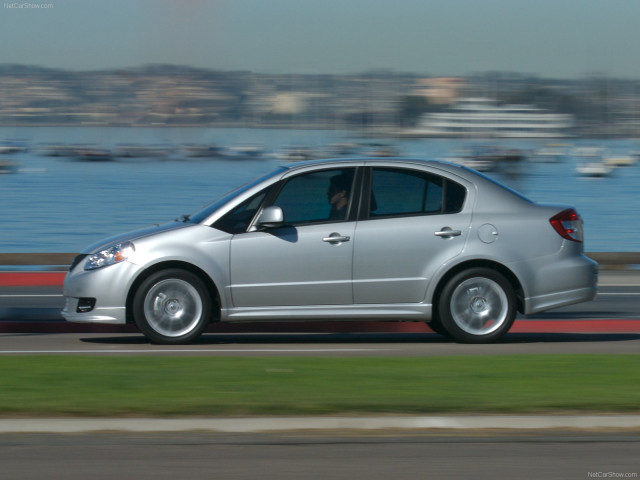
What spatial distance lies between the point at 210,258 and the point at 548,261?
122 inches

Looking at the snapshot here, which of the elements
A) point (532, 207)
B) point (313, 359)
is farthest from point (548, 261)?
point (313, 359)

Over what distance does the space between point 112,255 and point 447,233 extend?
3.04 m

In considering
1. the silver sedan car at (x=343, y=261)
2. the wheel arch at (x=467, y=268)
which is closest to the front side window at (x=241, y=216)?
the silver sedan car at (x=343, y=261)

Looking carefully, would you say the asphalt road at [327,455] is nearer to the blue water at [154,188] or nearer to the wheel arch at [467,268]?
the wheel arch at [467,268]

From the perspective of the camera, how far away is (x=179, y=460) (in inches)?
216

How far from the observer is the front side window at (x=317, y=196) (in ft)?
32.9

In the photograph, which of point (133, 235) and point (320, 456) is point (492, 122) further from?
point (320, 456)

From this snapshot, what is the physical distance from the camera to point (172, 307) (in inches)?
389

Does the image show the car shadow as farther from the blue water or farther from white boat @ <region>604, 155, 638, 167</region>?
white boat @ <region>604, 155, 638, 167</region>

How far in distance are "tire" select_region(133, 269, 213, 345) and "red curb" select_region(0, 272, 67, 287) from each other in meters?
7.55

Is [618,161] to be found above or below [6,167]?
above

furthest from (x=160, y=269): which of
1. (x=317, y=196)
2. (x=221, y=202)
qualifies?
(x=317, y=196)

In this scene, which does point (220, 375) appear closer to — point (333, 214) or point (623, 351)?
point (333, 214)

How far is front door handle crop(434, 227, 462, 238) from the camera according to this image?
9922mm
